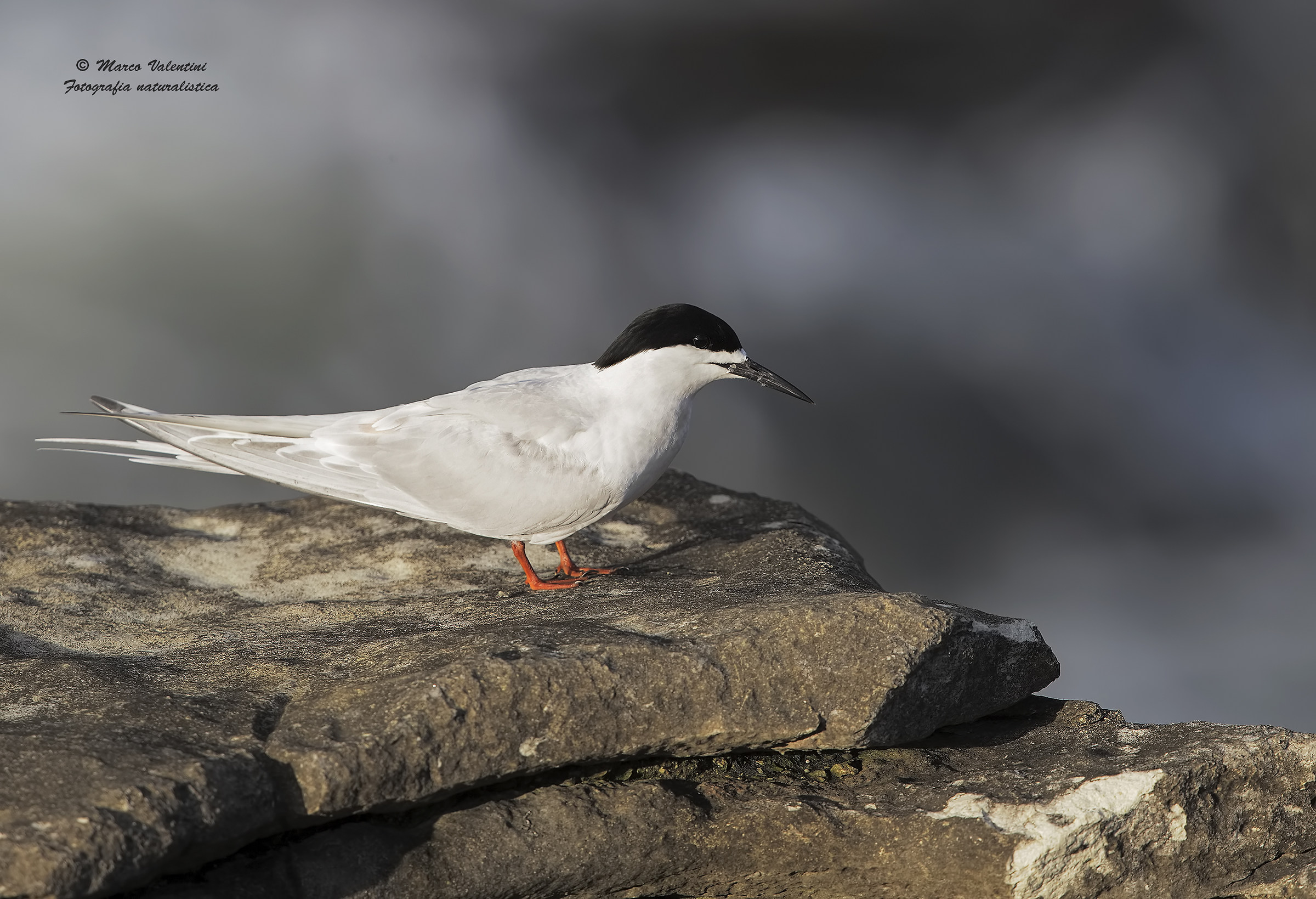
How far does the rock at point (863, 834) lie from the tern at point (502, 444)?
1.20 meters

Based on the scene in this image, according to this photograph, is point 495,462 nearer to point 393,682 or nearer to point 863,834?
point 393,682

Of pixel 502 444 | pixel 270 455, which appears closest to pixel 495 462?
pixel 502 444

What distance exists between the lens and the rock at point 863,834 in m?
3.12

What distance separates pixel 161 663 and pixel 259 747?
2.72 ft

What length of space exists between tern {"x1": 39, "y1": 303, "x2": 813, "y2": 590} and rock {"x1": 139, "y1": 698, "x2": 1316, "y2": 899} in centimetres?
120

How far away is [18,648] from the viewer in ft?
12.6

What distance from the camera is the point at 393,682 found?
3236 millimetres

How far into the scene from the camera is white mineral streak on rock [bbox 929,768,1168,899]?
10.3 ft

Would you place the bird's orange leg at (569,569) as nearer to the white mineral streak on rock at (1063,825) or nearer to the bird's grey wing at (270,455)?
the bird's grey wing at (270,455)

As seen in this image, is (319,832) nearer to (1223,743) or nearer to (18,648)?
(18,648)

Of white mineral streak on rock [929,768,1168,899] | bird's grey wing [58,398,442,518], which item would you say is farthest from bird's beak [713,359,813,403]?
white mineral streak on rock [929,768,1168,899]

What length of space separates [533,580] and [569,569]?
0.20 metres

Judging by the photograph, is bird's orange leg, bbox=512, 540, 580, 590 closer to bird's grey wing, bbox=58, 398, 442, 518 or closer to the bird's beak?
bird's grey wing, bbox=58, 398, 442, 518

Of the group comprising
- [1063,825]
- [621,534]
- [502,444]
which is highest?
[502,444]
